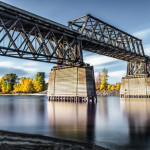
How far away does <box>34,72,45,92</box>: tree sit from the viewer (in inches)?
5536

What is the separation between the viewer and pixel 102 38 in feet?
151

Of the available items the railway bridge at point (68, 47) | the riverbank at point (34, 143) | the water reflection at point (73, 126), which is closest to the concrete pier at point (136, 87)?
the railway bridge at point (68, 47)

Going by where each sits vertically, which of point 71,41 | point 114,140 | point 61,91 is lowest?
point 114,140

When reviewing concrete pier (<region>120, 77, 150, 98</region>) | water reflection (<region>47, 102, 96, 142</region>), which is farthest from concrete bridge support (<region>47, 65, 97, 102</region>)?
concrete pier (<region>120, 77, 150, 98</region>)

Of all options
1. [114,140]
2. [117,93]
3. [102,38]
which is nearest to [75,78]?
[102,38]

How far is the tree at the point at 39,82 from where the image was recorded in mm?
140625

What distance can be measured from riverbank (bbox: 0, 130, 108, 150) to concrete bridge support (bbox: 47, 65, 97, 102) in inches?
1204

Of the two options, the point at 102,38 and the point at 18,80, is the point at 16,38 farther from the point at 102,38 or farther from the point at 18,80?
the point at 18,80

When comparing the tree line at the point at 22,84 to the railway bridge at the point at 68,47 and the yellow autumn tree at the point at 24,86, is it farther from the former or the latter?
the railway bridge at the point at 68,47

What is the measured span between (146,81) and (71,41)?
37.2 metres

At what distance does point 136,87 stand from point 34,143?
2519 inches

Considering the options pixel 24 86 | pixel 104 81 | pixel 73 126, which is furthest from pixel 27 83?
pixel 73 126

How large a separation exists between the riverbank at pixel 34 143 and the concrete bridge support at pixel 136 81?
6111cm

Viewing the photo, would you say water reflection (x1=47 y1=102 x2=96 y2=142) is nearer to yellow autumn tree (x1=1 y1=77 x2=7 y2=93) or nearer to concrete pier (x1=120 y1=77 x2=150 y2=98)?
concrete pier (x1=120 y1=77 x2=150 y2=98)
